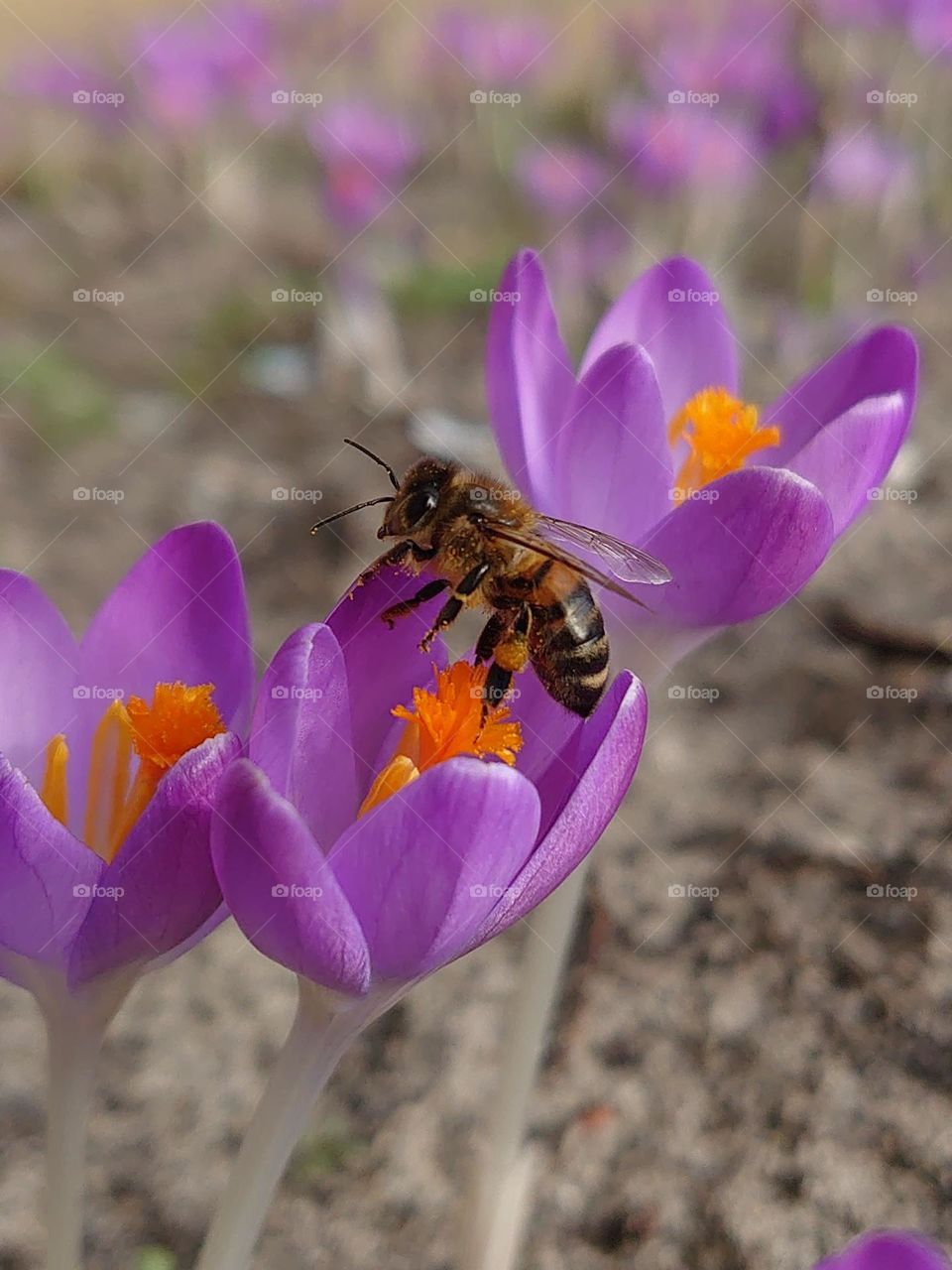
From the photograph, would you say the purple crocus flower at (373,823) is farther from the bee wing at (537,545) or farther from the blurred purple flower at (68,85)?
the blurred purple flower at (68,85)

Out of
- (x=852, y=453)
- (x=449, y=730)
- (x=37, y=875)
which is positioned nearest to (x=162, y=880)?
(x=37, y=875)

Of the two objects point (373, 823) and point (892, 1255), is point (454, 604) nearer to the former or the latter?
point (373, 823)

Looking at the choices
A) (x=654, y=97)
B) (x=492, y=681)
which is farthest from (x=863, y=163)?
(x=492, y=681)

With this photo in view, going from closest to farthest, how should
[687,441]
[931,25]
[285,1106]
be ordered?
[285,1106] → [687,441] → [931,25]

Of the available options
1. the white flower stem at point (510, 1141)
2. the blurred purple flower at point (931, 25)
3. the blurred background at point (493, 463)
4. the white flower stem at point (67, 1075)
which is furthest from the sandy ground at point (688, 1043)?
the blurred purple flower at point (931, 25)

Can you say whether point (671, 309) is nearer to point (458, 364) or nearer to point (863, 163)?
point (458, 364)

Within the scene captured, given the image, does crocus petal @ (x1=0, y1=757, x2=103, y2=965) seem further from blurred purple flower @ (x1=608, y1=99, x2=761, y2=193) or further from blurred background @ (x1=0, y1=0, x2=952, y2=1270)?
blurred purple flower @ (x1=608, y1=99, x2=761, y2=193)

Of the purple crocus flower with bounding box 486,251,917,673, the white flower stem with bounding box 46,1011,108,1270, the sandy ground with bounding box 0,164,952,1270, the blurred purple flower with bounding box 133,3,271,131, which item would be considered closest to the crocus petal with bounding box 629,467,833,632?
the purple crocus flower with bounding box 486,251,917,673

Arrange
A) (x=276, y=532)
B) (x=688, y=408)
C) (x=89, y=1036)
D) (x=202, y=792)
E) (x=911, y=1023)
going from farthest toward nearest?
(x=276, y=532) < (x=911, y=1023) < (x=688, y=408) < (x=89, y=1036) < (x=202, y=792)
